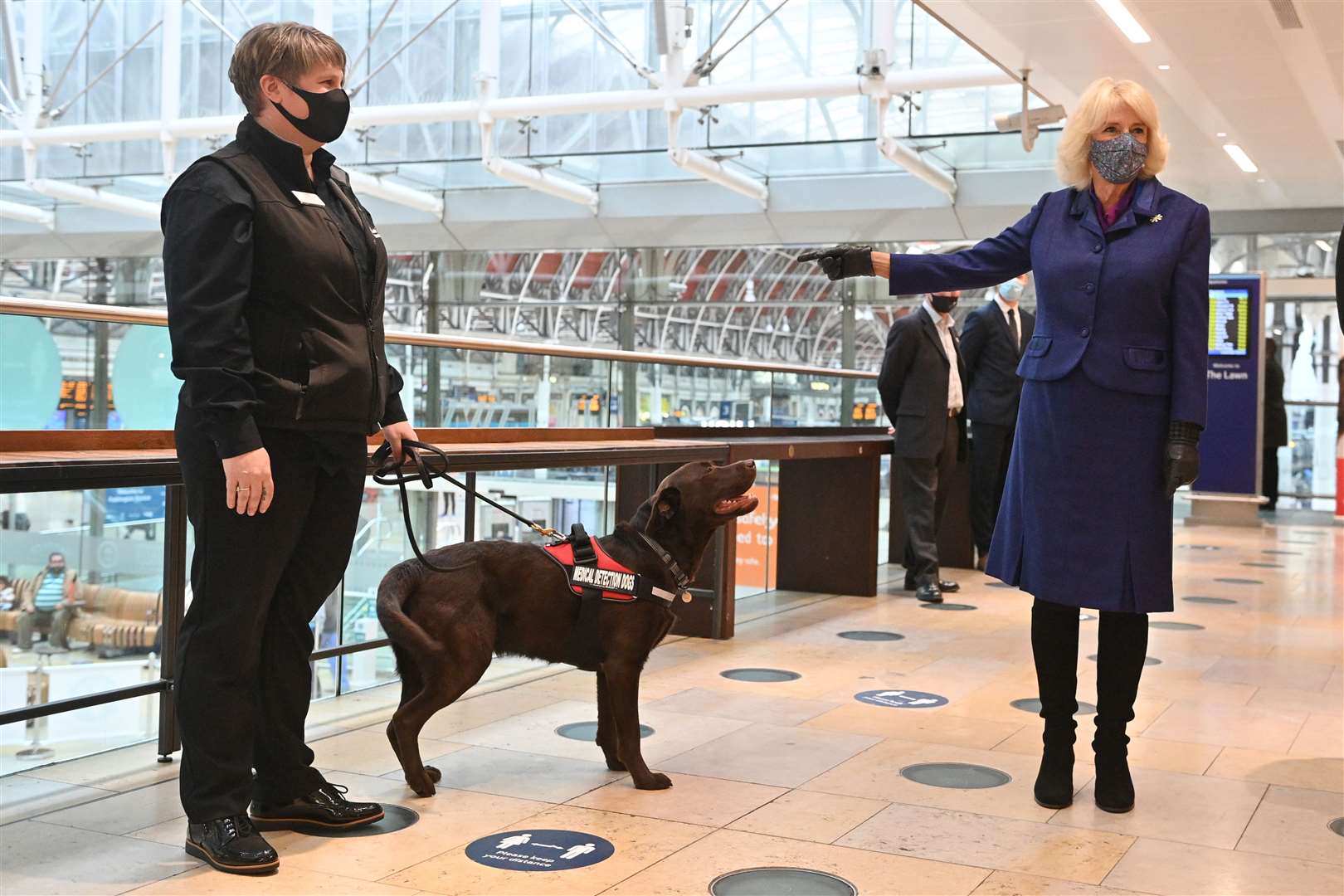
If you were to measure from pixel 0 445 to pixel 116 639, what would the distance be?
2.39 metres

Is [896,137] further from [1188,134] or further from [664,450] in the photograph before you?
[664,450]

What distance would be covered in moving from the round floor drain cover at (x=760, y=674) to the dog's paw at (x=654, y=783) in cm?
144

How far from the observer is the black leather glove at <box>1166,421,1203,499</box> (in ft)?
9.82

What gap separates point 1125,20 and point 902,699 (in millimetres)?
5441

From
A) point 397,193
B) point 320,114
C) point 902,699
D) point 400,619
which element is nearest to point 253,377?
point 320,114

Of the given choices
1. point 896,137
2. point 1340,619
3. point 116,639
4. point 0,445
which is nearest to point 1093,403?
point 0,445

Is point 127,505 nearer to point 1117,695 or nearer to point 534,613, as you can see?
point 534,613

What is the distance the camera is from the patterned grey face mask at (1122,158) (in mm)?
3094

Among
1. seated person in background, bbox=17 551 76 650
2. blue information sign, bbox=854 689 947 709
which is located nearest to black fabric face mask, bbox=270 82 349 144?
blue information sign, bbox=854 689 947 709

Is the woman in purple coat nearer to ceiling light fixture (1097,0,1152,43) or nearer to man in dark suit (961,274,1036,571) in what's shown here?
man in dark suit (961,274,1036,571)

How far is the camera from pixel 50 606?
5.42 metres

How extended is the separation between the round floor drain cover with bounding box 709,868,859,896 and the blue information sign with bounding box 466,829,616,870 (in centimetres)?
28

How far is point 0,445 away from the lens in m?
2.85

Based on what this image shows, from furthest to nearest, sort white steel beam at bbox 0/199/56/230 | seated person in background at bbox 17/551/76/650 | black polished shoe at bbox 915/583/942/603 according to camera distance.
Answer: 1. white steel beam at bbox 0/199/56/230
2. black polished shoe at bbox 915/583/942/603
3. seated person in background at bbox 17/551/76/650
